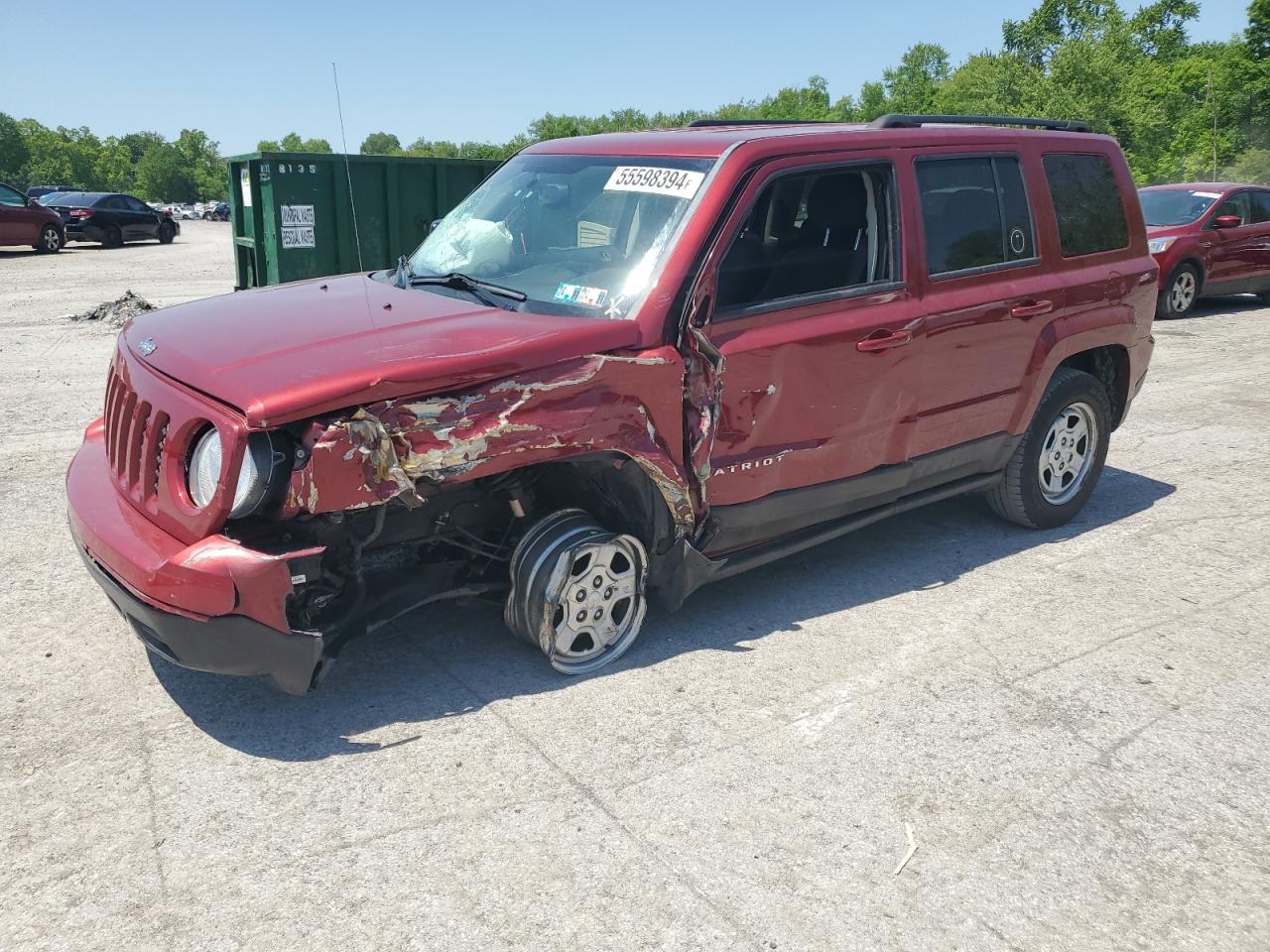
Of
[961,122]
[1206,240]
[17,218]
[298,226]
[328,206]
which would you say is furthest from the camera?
[17,218]

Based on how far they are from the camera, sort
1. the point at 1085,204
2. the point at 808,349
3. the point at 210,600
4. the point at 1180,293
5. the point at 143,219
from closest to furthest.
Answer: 1. the point at 210,600
2. the point at 808,349
3. the point at 1085,204
4. the point at 1180,293
5. the point at 143,219

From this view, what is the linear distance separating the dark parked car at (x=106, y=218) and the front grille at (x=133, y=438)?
2665 cm

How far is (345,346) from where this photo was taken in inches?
134

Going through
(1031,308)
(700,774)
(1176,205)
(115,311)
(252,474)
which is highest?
(1176,205)

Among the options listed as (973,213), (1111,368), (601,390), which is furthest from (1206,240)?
(601,390)

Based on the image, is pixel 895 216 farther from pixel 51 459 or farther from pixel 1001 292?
pixel 51 459

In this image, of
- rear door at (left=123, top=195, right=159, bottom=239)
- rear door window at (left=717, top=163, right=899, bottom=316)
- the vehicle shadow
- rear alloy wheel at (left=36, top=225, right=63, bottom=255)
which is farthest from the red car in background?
rear door at (left=123, top=195, right=159, bottom=239)

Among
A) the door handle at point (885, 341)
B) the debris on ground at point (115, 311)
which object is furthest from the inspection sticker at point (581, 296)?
the debris on ground at point (115, 311)

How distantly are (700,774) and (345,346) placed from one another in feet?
5.79

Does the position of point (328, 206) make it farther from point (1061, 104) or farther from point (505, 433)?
point (1061, 104)

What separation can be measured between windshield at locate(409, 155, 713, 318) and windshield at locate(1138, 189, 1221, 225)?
10.9 metres

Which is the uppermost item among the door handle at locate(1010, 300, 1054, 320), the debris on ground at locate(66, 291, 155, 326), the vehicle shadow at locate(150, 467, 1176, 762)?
the door handle at locate(1010, 300, 1054, 320)

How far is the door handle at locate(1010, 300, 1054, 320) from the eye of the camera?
4.95m

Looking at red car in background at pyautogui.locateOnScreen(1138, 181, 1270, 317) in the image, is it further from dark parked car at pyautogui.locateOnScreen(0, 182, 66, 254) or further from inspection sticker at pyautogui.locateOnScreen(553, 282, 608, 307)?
dark parked car at pyautogui.locateOnScreen(0, 182, 66, 254)
